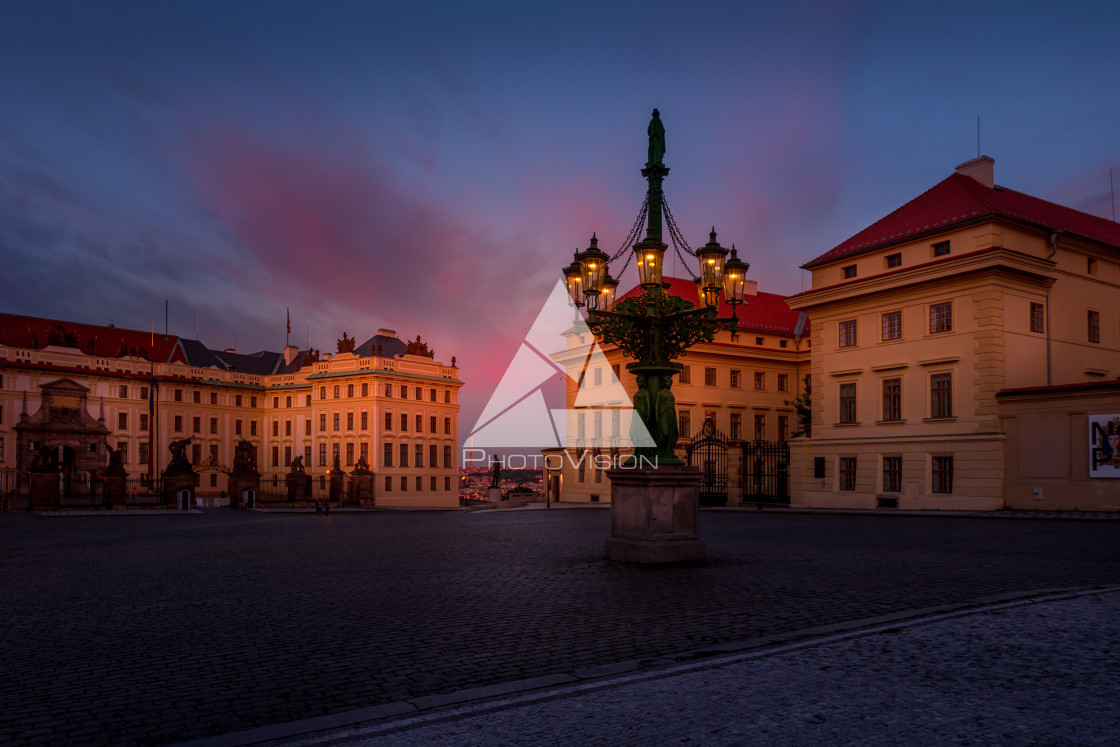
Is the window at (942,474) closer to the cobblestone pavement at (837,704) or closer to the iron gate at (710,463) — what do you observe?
the iron gate at (710,463)

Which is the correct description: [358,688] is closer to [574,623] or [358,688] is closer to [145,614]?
[574,623]

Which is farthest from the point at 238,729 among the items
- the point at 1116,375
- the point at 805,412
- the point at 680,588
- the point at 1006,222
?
the point at 805,412

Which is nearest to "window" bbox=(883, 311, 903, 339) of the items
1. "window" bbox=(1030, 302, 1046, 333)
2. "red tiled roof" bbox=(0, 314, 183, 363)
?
"window" bbox=(1030, 302, 1046, 333)

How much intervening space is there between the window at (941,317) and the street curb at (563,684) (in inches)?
1066

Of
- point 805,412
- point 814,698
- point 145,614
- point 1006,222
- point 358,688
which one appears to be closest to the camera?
point 814,698

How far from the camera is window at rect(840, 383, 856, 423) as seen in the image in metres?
37.1

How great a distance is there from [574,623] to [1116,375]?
A: 37.3 m

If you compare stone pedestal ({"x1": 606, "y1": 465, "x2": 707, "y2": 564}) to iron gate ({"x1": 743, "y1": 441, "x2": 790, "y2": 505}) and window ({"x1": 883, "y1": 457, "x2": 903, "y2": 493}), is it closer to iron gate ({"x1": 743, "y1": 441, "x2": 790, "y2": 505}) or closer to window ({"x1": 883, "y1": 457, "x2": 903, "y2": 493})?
window ({"x1": 883, "y1": 457, "x2": 903, "y2": 493})

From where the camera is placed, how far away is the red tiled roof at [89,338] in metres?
71.4

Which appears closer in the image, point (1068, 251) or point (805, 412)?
point (1068, 251)

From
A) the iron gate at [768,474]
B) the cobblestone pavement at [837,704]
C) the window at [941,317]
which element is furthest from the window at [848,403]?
the cobblestone pavement at [837,704]

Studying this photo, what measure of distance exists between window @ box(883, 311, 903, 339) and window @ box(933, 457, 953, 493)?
573 cm

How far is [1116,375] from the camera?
119ft

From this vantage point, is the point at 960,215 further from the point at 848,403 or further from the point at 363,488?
the point at 363,488
